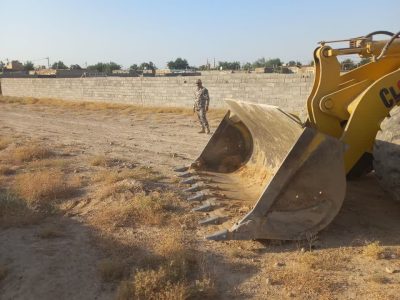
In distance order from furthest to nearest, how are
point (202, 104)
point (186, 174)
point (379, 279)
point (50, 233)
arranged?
point (202, 104) → point (186, 174) → point (50, 233) → point (379, 279)

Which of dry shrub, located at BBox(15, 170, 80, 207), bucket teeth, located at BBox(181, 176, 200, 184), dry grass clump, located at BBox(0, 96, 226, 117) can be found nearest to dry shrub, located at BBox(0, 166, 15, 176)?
dry shrub, located at BBox(15, 170, 80, 207)

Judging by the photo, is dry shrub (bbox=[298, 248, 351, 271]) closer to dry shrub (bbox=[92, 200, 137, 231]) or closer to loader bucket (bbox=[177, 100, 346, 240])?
loader bucket (bbox=[177, 100, 346, 240])

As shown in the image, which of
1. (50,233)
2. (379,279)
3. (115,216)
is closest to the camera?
(379,279)

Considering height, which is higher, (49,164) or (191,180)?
(191,180)

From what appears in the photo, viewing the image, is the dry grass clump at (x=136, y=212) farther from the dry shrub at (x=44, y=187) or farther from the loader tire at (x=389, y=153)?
the loader tire at (x=389, y=153)

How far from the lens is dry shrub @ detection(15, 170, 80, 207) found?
6953 mm

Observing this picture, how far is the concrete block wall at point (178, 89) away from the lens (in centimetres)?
1845

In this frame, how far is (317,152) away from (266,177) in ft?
6.37

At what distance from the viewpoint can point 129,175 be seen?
7.99 meters

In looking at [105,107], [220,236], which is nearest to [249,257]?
[220,236]

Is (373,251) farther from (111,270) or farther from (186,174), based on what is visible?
(186,174)

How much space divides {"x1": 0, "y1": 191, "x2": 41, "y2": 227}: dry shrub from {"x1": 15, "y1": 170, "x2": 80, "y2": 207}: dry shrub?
171 mm

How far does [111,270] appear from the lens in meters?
4.55

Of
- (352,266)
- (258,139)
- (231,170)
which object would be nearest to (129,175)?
(231,170)
